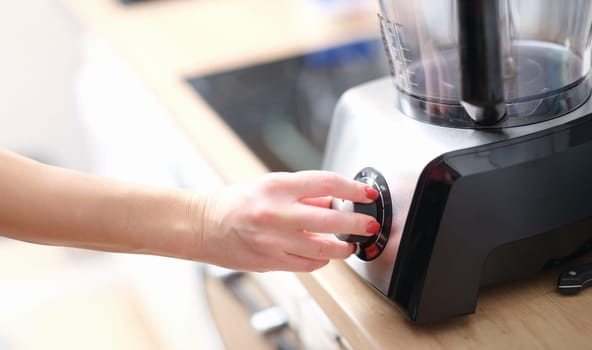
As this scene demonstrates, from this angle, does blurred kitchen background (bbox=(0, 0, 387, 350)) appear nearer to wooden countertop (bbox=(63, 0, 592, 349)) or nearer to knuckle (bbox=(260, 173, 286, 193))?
wooden countertop (bbox=(63, 0, 592, 349))

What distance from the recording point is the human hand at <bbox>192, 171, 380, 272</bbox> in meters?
0.53

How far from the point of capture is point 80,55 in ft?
5.38

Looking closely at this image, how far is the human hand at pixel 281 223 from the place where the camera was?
1.73ft

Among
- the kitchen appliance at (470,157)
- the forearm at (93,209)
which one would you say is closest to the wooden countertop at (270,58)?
the kitchen appliance at (470,157)

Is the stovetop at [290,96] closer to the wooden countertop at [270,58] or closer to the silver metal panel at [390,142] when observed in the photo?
the wooden countertop at [270,58]

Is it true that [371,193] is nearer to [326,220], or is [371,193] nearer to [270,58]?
[326,220]

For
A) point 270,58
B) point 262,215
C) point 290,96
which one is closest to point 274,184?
point 262,215

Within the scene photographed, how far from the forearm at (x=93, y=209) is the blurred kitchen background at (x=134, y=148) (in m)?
0.17

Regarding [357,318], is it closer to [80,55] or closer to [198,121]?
[198,121]

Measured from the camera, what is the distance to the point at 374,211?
1.80 feet

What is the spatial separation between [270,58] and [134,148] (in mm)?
248

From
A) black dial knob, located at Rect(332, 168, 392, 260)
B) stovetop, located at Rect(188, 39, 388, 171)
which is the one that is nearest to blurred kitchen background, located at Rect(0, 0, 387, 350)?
stovetop, located at Rect(188, 39, 388, 171)

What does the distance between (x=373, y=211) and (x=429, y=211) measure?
0.05 metres

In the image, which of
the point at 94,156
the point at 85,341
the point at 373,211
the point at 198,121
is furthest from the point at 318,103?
the point at 85,341
